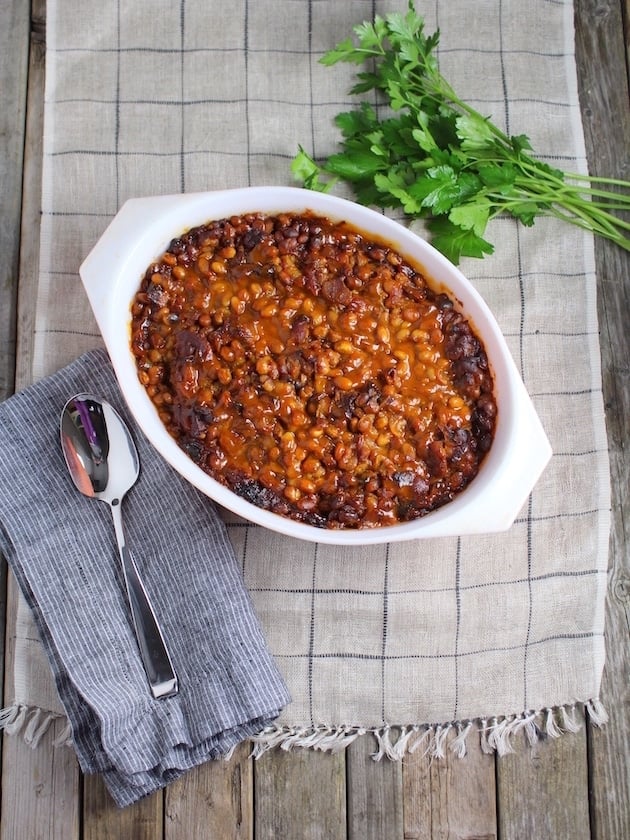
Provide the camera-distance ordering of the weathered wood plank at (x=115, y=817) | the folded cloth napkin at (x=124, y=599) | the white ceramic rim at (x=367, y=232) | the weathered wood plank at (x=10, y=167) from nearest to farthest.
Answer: the white ceramic rim at (x=367, y=232)
the folded cloth napkin at (x=124, y=599)
the weathered wood plank at (x=115, y=817)
the weathered wood plank at (x=10, y=167)

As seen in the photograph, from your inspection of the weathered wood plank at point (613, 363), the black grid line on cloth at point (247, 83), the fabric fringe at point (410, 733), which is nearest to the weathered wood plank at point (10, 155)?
the black grid line on cloth at point (247, 83)

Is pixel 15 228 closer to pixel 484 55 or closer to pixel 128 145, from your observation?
pixel 128 145

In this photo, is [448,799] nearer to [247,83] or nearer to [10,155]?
[247,83]

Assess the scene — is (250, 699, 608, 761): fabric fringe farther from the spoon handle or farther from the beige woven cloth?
the spoon handle

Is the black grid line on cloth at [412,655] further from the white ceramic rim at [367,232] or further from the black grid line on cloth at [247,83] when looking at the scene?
the black grid line on cloth at [247,83]

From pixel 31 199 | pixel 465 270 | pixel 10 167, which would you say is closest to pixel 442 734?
pixel 465 270

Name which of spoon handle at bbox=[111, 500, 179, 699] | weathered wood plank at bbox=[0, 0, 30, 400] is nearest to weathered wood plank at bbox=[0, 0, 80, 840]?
weathered wood plank at bbox=[0, 0, 30, 400]
